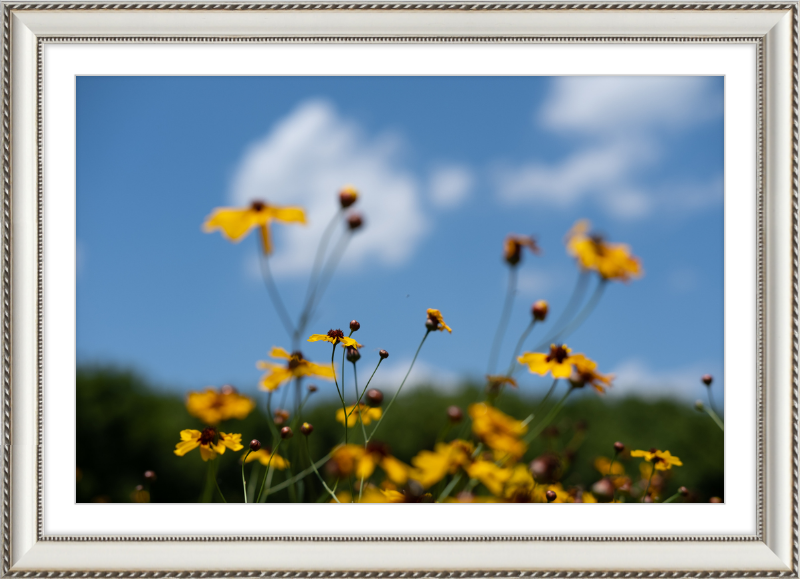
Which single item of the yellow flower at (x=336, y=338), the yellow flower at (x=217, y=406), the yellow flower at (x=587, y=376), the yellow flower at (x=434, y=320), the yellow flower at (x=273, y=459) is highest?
the yellow flower at (x=434, y=320)

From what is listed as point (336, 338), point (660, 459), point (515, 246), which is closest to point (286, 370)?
point (336, 338)

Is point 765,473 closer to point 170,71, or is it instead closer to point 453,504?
point 453,504

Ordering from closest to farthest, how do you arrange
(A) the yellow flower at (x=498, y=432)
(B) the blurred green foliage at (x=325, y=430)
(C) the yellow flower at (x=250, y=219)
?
(A) the yellow flower at (x=498, y=432) < (C) the yellow flower at (x=250, y=219) < (B) the blurred green foliage at (x=325, y=430)

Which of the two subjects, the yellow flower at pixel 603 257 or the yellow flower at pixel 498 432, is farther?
the yellow flower at pixel 603 257

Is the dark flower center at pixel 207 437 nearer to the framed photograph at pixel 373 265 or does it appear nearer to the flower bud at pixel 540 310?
the framed photograph at pixel 373 265

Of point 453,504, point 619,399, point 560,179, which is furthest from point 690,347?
point 619,399

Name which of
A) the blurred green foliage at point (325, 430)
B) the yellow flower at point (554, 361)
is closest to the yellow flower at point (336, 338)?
the yellow flower at point (554, 361)

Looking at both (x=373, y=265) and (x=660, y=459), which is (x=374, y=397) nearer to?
(x=373, y=265)
